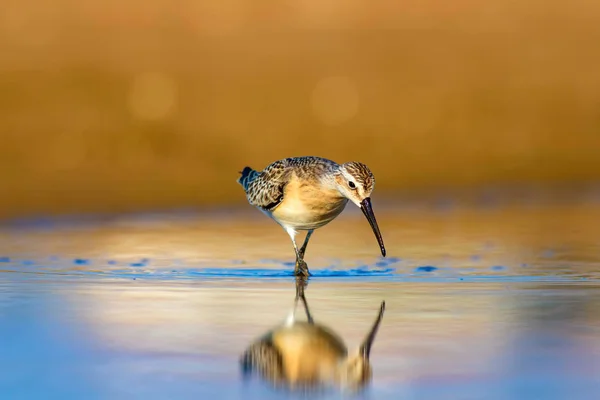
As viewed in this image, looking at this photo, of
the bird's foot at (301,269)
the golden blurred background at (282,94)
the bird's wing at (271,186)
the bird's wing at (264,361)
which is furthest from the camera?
the golden blurred background at (282,94)

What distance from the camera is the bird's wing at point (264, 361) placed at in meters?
7.09

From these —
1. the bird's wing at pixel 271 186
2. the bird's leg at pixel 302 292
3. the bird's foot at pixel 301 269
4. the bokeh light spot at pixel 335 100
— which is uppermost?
the bokeh light spot at pixel 335 100

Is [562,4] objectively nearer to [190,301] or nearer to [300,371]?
[190,301]

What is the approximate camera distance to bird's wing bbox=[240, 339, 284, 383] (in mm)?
7086

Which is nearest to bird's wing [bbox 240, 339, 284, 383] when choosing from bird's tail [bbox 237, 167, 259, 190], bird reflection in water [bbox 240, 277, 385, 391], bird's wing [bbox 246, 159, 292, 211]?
bird reflection in water [bbox 240, 277, 385, 391]

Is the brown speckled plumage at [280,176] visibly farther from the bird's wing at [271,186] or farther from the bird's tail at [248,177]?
the bird's tail at [248,177]

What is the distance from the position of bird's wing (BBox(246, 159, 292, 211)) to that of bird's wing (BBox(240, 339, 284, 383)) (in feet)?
15.3

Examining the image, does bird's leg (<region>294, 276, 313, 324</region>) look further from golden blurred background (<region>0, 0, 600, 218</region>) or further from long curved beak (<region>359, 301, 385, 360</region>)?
golden blurred background (<region>0, 0, 600, 218</region>)

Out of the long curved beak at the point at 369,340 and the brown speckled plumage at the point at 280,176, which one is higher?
the brown speckled plumage at the point at 280,176

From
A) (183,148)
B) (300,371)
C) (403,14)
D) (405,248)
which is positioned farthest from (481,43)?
(300,371)

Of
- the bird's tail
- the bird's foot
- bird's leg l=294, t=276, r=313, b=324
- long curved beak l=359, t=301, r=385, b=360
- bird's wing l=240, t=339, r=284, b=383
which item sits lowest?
bird's wing l=240, t=339, r=284, b=383

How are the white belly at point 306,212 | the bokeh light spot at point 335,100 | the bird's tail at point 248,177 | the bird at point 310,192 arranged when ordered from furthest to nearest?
the bokeh light spot at point 335,100
the bird's tail at point 248,177
the white belly at point 306,212
the bird at point 310,192

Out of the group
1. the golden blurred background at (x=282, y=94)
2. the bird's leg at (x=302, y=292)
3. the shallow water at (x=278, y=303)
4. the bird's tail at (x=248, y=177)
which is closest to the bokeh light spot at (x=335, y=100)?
the golden blurred background at (x=282, y=94)

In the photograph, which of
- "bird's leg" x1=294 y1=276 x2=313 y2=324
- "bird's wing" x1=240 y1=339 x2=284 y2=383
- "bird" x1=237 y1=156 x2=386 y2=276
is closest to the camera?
"bird's wing" x1=240 y1=339 x2=284 y2=383
